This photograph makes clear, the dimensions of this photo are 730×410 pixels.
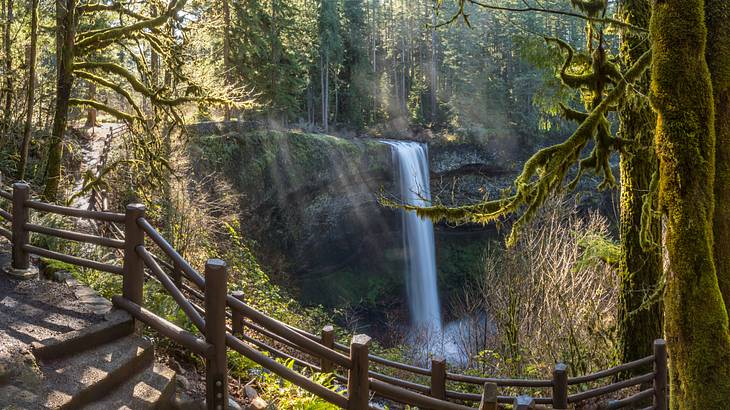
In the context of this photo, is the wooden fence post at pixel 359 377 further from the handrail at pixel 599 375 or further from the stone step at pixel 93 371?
the handrail at pixel 599 375

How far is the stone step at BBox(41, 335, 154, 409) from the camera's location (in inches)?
154

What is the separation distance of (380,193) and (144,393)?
11.7ft

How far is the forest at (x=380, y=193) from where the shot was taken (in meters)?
3.62

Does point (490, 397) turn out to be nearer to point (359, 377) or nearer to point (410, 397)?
point (410, 397)

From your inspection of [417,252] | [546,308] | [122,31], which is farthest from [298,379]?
[417,252]

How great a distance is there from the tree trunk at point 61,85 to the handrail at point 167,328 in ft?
22.2

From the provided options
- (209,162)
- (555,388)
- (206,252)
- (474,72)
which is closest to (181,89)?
(206,252)

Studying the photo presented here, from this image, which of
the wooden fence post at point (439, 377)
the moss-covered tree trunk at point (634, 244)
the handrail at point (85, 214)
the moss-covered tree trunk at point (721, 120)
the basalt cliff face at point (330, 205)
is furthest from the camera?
the basalt cliff face at point (330, 205)

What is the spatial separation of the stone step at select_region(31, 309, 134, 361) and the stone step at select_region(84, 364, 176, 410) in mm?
461

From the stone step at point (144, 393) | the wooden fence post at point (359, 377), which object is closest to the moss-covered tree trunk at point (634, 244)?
the wooden fence post at point (359, 377)

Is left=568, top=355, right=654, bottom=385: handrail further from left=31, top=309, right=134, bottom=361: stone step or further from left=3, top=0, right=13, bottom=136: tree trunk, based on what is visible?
left=3, top=0, right=13, bottom=136: tree trunk

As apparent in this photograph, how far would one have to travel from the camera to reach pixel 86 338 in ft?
15.3

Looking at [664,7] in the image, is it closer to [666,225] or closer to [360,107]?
[666,225]

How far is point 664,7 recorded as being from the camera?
367 centimetres
